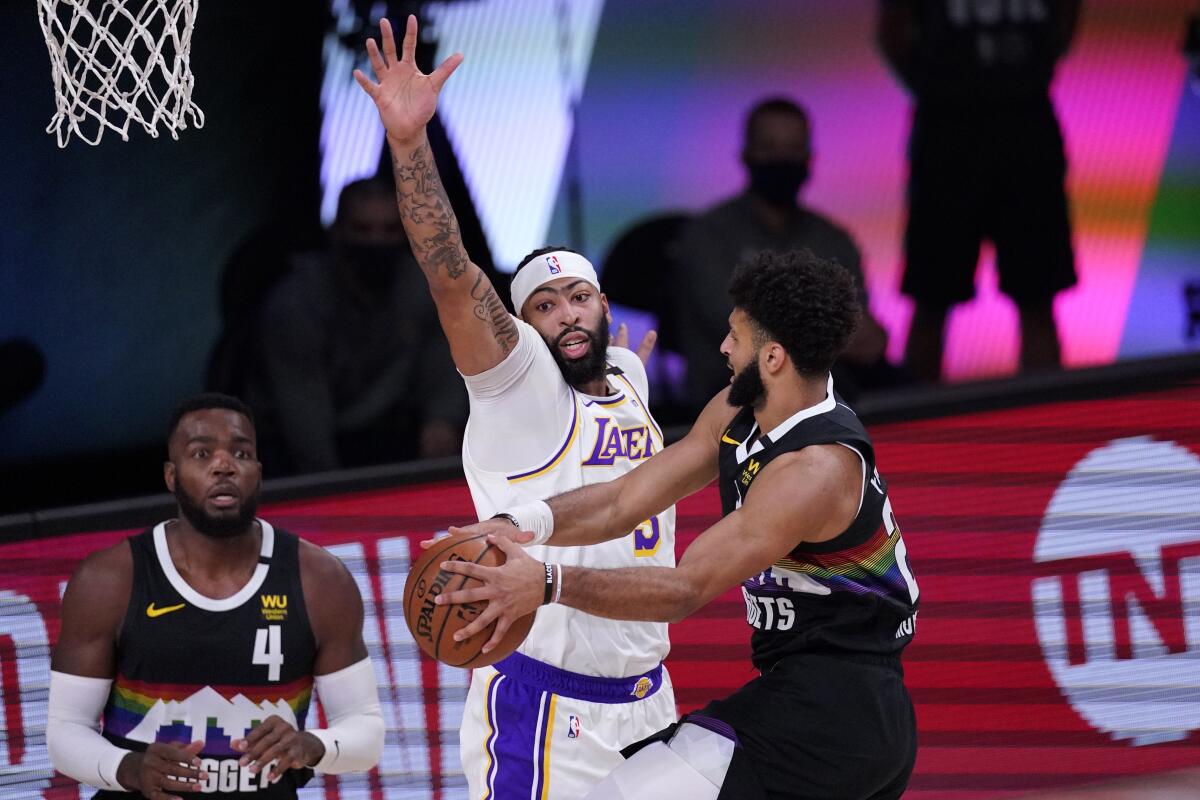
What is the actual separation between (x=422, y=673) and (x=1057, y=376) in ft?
9.14

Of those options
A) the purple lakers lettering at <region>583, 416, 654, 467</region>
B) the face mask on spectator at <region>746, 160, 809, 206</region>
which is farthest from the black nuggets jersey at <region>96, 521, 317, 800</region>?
the face mask on spectator at <region>746, 160, 809, 206</region>

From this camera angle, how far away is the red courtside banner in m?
6.07

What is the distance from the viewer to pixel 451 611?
3537 millimetres

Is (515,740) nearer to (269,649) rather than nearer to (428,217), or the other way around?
(269,649)

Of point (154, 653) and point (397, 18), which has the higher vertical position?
point (397, 18)

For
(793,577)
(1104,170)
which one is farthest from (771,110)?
(793,577)

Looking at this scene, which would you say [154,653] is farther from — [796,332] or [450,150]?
[450,150]

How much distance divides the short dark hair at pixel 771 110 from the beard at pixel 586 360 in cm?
301

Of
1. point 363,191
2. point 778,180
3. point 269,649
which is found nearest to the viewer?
point 269,649

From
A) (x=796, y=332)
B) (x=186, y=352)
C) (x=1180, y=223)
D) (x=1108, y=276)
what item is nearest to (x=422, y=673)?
(x=186, y=352)

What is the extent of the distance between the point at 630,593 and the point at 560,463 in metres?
1.10

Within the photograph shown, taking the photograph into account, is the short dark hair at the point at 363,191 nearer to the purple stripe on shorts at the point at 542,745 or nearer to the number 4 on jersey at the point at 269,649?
the number 4 on jersey at the point at 269,649

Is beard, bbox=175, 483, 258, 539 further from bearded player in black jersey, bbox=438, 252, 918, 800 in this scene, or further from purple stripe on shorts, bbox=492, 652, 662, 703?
bearded player in black jersey, bbox=438, 252, 918, 800

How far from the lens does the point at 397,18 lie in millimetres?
7070
